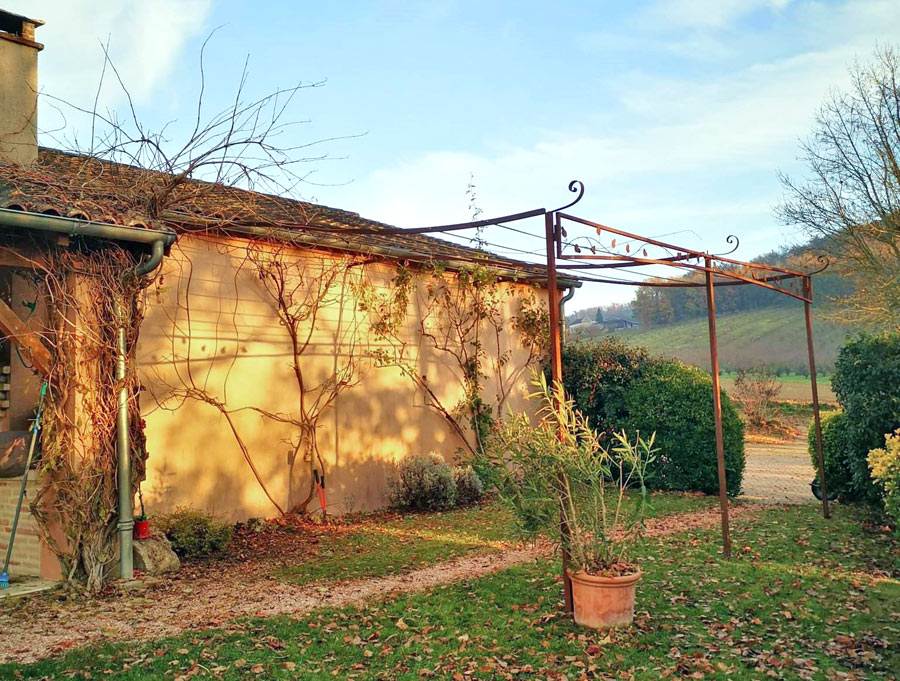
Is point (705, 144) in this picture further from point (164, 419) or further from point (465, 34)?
point (164, 419)

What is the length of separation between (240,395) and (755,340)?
1329 inches

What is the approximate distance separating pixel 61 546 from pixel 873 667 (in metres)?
6.27

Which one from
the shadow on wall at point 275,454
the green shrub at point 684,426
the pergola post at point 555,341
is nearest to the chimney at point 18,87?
the shadow on wall at point 275,454

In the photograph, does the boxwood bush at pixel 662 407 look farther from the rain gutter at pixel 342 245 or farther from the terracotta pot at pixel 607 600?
the terracotta pot at pixel 607 600

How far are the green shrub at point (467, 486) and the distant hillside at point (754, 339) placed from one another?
21401mm

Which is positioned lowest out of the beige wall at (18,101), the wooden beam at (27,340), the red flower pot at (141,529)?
the red flower pot at (141,529)

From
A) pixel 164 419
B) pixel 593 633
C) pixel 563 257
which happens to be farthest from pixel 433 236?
pixel 593 633

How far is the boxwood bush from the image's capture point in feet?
37.4

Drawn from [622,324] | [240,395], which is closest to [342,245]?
[240,395]

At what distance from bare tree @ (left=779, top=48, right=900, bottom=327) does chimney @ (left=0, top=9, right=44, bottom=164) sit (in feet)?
53.7

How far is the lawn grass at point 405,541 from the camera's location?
6.86 meters

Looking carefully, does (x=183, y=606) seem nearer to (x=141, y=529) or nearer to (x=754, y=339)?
(x=141, y=529)

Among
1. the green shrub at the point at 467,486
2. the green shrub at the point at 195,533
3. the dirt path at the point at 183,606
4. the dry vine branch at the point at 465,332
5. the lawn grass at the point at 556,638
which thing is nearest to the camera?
the lawn grass at the point at 556,638

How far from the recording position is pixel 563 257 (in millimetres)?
5758
